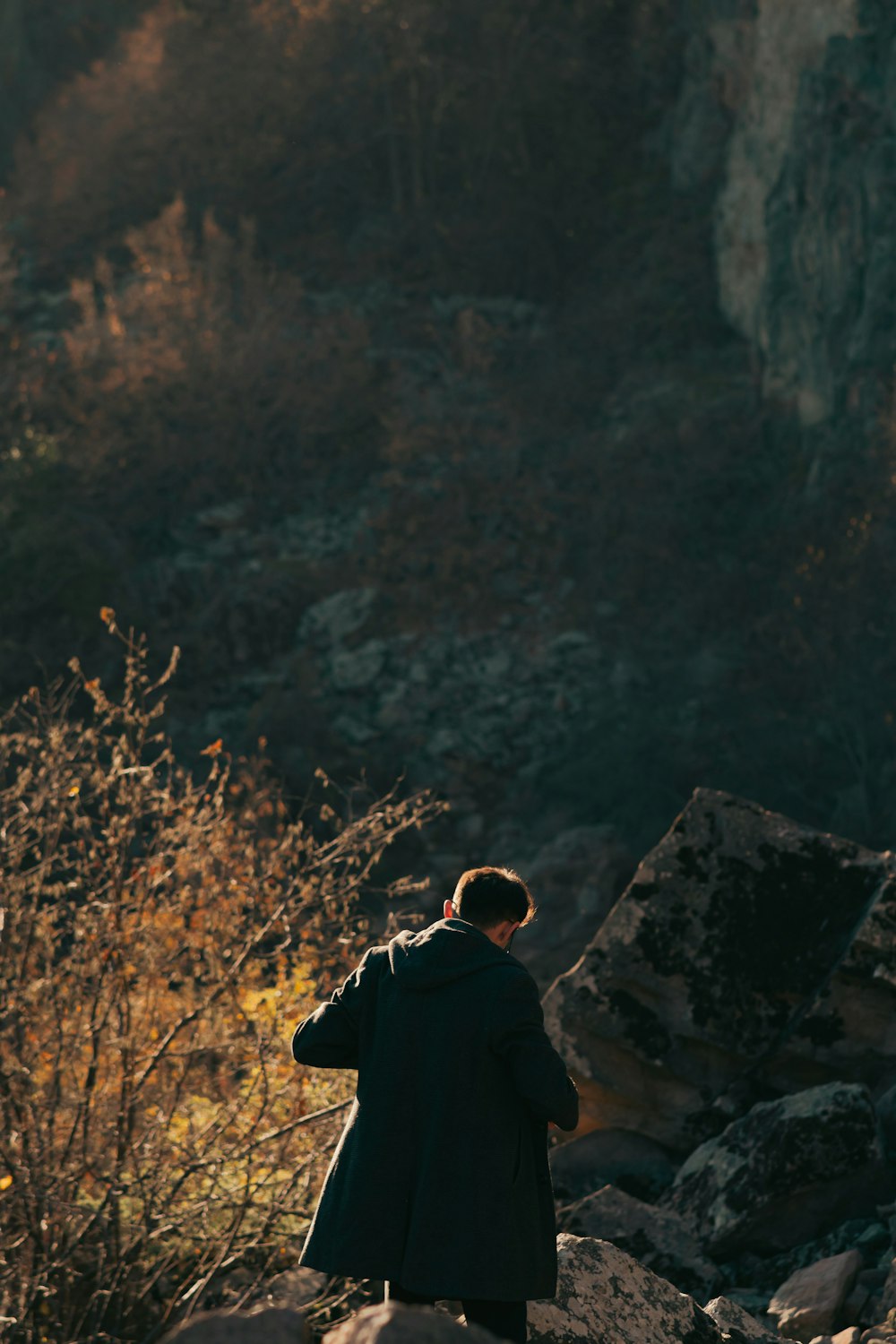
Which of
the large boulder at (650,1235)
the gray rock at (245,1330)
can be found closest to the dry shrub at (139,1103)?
the large boulder at (650,1235)

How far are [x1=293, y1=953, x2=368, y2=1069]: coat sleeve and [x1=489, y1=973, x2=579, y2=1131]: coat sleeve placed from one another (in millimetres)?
347

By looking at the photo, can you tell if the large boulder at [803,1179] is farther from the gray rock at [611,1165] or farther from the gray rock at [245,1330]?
the gray rock at [245,1330]

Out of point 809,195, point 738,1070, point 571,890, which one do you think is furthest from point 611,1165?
point 809,195

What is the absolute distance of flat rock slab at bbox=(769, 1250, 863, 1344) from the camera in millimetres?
4512

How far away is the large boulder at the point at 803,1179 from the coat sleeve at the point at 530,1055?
2795 mm

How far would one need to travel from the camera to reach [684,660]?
17.7m

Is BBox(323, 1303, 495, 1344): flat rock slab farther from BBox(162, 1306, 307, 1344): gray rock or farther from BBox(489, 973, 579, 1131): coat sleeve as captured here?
BBox(489, 973, 579, 1131): coat sleeve

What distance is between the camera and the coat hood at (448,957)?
9.56 feet

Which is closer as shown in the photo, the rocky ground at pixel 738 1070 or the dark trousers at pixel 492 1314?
the dark trousers at pixel 492 1314

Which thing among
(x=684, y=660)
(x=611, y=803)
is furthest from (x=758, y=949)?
(x=684, y=660)

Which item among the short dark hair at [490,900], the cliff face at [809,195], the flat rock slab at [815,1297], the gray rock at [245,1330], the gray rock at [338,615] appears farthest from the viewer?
the gray rock at [338,615]

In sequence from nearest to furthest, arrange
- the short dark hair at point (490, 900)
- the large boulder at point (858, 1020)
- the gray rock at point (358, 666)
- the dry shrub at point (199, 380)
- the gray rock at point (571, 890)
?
the short dark hair at point (490, 900) → the large boulder at point (858, 1020) → the gray rock at point (571, 890) → the gray rock at point (358, 666) → the dry shrub at point (199, 380)

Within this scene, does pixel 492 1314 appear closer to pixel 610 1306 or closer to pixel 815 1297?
pixel 610 1306

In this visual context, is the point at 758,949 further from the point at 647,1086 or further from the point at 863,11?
the point at 863,11
